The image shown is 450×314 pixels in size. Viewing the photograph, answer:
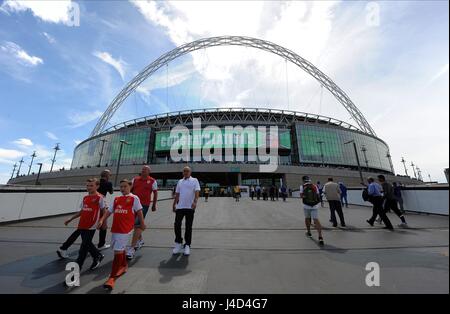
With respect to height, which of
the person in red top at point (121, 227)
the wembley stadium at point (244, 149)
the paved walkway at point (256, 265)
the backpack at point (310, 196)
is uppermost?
the wembley stadium at point (244, 149)

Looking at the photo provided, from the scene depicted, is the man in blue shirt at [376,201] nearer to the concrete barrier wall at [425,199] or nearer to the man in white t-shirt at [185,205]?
the concrete barrier wall at [425,199]

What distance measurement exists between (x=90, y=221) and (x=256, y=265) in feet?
9.60

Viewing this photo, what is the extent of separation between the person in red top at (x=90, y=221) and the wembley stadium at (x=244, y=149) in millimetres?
42932

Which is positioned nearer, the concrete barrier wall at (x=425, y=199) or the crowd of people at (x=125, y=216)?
the crowd of people at (x=125, y=216)

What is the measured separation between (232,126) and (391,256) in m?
53.6

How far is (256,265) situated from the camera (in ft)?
10.9

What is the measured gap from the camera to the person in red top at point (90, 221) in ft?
10.7

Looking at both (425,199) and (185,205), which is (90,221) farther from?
(425,199)

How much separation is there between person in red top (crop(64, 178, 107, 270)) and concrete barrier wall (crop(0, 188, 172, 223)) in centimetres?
707

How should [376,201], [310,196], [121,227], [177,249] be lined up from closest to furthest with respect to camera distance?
[121,227]
[177,249]
[310,196]
[376,201]

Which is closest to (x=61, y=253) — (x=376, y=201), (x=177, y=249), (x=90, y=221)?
(x=90, y=221)

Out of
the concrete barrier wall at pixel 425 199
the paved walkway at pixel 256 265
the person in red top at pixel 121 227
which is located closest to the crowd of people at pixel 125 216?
the person in red top at pixel 121 227
